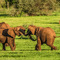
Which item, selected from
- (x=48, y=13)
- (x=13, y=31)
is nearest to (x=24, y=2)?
(x=48, y=13)

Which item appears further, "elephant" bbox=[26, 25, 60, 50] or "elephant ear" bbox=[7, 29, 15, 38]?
"elephant ear" bbox=[7, 29, 15, 38]

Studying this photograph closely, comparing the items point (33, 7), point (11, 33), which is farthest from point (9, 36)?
point (33, 7)

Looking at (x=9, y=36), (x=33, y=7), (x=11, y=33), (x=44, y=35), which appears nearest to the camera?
(x=44, y=35)

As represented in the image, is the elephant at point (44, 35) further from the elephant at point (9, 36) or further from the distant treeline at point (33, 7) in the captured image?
the distant treeline at point (33, 7)

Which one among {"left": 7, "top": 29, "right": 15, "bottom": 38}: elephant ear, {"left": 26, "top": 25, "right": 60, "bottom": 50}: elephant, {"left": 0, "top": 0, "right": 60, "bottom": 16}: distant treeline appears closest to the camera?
{"left": 26, "top": 25, "right": 60, "bottom": 50}: elephant

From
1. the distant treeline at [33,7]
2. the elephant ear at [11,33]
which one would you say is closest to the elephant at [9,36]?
the elephant ear at [11,33]

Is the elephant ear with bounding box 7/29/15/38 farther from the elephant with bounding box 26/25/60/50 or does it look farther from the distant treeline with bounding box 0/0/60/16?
the distant treeline with bounding box 0/0/60/16

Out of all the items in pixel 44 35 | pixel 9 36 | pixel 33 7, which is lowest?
pixel 33 7

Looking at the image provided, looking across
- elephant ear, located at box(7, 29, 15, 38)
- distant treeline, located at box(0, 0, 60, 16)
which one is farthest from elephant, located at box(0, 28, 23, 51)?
distant treeline, located at box(0, 0, 60, 16)

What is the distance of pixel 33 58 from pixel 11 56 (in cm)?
95

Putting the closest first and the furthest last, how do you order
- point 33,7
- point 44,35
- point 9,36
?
point 44,35 < point 9,36 < point 33,7

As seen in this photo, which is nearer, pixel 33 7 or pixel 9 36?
pixel 9 36

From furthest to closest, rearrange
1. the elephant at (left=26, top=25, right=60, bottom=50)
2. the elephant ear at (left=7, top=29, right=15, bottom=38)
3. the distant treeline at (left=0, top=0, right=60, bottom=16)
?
1. the distant treeline at (left=0, top=0, right=60, bottom=16)
2. the elephant ear at (left=7, top=29, right=15, bottom=38)
3. the elephant at (left=26, top=25, right=60, bottom=50)

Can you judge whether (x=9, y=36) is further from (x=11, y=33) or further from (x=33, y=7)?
(x=33, y=7)
